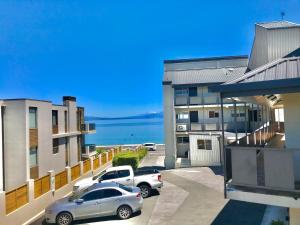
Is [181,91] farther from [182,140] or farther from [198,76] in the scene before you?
[182,140]

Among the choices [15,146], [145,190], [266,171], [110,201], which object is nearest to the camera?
[266,171]

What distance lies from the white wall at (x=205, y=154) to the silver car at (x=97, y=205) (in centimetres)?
1606

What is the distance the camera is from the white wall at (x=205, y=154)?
31.7 metres

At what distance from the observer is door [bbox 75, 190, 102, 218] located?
16.4 meters

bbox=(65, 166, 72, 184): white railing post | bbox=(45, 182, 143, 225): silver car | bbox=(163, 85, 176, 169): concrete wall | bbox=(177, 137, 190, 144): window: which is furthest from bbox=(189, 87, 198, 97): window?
bbox=(45, 182, 143, 225): silver car

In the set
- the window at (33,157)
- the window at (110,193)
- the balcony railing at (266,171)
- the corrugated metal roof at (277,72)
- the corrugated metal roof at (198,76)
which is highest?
the corrugated metal roof at (198,76)

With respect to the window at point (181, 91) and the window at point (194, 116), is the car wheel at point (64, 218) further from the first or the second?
the window at point (194, 116)

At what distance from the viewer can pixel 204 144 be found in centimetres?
3219

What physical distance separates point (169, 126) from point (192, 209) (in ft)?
53.6

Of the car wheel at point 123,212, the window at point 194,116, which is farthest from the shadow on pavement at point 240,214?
the window at point 194,116

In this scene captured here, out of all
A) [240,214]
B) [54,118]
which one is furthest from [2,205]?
[54,118]

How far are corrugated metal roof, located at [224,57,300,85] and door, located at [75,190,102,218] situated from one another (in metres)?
11.0

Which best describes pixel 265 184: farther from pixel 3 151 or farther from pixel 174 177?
pixel 3 151

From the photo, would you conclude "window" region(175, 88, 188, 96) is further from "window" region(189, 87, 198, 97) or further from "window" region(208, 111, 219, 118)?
"window" region(208, 111, 219, 118)
